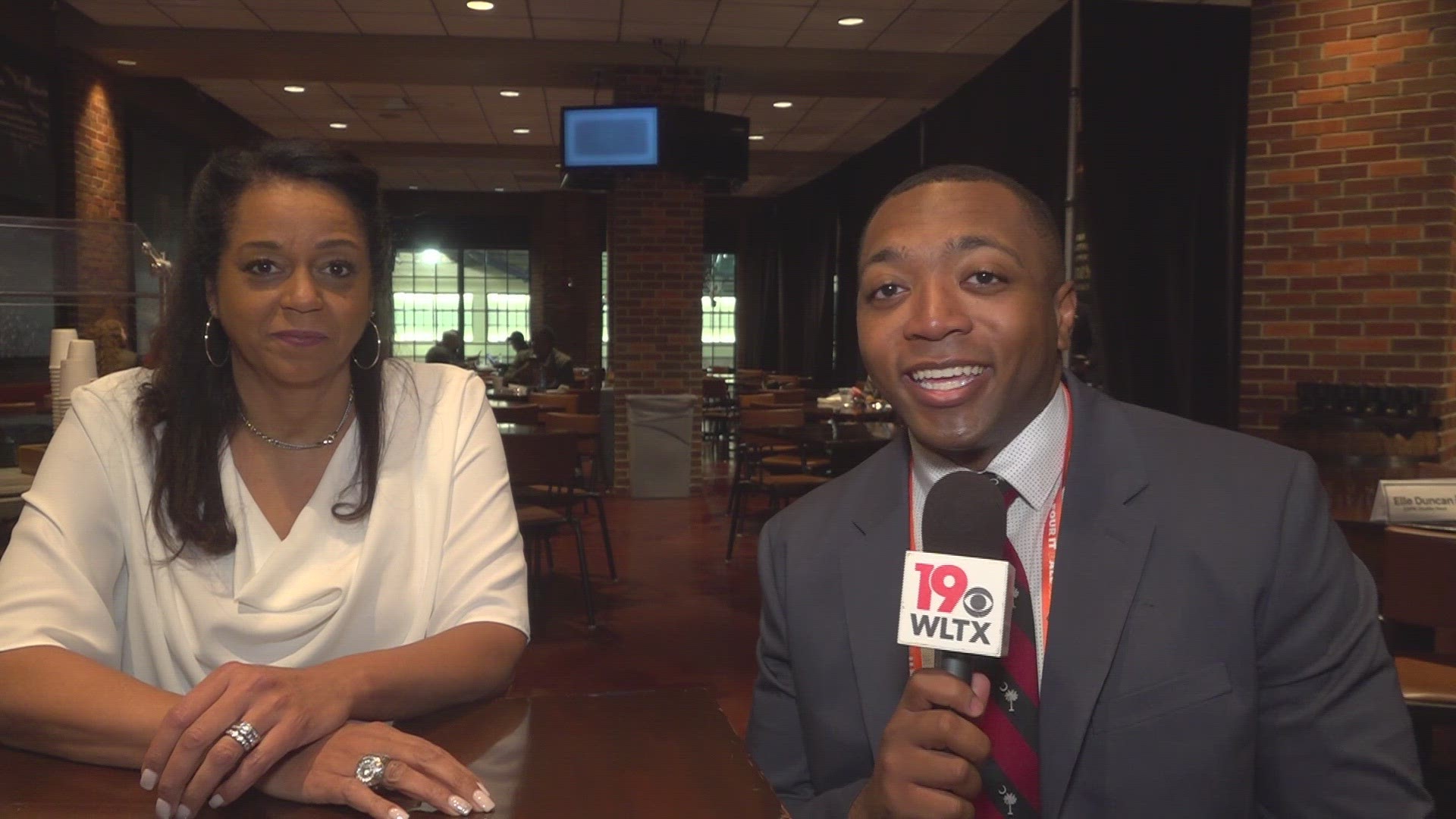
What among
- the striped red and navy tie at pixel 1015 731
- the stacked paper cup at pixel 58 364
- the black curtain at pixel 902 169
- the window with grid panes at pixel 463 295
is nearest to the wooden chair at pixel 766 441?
the black curtain at pixel 902 169

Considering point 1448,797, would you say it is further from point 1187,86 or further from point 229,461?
point 1187,86

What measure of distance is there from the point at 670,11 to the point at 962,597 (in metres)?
7.56

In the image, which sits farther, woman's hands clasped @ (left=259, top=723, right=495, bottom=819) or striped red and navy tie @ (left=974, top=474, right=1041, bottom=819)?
striped red and navy tie @ (left=974, top=474, right=1041, bottom=819)

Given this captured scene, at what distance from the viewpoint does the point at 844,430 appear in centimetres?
616

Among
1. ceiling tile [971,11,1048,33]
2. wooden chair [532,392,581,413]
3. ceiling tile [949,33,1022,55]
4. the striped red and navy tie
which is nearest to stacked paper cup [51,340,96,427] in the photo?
the striped red and navy tie

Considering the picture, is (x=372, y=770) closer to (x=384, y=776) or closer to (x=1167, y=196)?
(x=384, y=776)

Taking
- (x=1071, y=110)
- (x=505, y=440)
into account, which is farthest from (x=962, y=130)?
(x=505, y=440)

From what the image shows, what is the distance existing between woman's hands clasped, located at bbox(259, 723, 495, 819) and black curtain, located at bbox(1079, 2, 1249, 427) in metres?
5.84

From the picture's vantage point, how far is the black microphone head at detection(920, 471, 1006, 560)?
1037 millimetres

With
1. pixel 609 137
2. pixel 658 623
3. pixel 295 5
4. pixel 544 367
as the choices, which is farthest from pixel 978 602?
pixel 544 367

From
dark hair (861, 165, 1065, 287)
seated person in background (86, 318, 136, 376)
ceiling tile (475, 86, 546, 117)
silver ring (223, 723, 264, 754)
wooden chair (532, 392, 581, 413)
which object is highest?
ceiling tile (475, 86, 546, 117)

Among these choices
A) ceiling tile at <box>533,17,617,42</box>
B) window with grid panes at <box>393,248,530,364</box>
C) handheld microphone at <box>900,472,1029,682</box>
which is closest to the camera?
handheld microphone at <box>900,472,1029,682</box>

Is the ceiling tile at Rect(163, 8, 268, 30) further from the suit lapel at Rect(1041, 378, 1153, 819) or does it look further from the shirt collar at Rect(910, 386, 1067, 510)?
the suit lapel at Rect(1041, 378, 1153, 819)

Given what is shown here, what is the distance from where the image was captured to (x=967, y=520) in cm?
104
